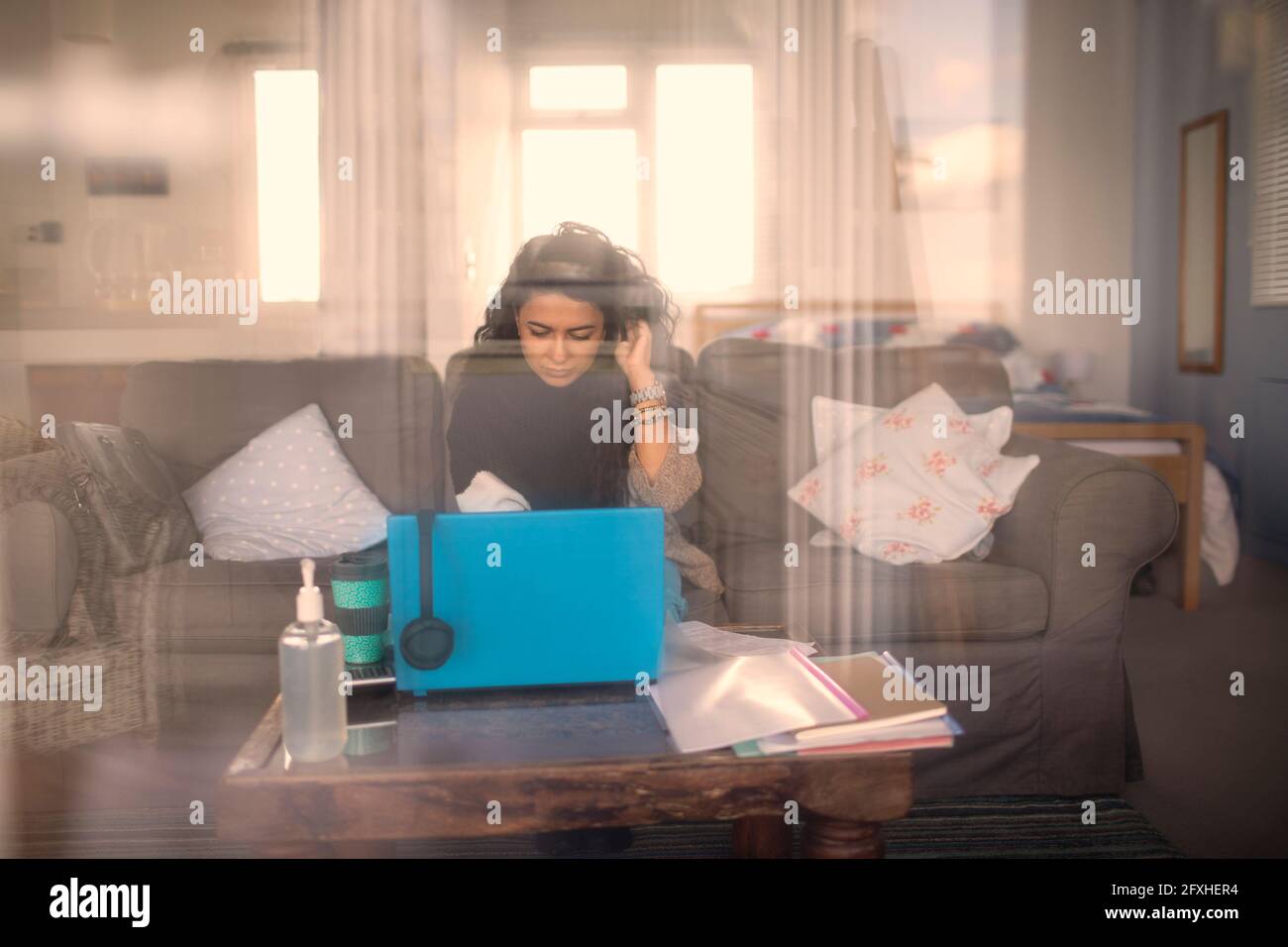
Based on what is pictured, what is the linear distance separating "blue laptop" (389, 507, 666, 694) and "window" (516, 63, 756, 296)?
5.16 ft

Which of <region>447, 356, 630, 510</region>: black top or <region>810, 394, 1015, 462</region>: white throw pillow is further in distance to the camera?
<region>810, 394, 1015, 462</region>: white throw pillow

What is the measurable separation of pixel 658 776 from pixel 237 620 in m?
1.17

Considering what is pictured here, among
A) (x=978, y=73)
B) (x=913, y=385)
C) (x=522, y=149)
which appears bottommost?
(x=913, y=385)

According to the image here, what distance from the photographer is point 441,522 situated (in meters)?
0.96

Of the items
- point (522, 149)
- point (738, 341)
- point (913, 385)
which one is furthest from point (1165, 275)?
point (522, 149)

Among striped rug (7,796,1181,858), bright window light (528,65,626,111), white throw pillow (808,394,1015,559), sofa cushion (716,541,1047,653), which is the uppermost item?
bright window light (528,65,626,111)

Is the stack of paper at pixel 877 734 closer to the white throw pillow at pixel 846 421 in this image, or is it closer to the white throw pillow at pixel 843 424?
the white throw pillow at pixel 843 424

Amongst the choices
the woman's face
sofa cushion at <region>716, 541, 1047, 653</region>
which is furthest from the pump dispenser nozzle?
sofa cushion at <region>716, 541, 1047, 653</region>

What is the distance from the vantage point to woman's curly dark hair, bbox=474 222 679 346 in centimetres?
200

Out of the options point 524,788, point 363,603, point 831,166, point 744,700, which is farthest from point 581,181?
point 524,788

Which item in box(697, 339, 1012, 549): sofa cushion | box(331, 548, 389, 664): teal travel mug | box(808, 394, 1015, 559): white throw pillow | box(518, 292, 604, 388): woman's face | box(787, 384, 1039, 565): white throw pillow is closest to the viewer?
box(331, 548, 389, 664): teal travel mug

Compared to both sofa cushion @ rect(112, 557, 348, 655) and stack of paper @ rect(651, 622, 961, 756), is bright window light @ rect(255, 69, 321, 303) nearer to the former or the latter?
sofa cushion @ rect(112, 557, 348, 655)

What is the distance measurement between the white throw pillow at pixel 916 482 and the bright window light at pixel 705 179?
0.58 meters

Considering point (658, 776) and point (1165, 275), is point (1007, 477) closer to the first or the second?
point (1165, 275)
